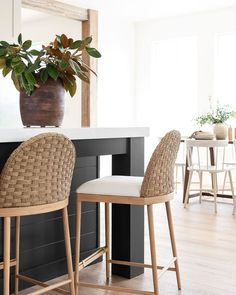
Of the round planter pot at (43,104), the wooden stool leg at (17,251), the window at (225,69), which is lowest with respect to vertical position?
the wooden stool leg at (17,251)

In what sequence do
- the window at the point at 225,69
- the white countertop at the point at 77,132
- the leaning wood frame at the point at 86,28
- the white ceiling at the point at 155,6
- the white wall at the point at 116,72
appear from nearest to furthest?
the white countertop at the point at 77,132 → the leaning wood frame at the point at 86,28 → the white ceiling at the point at 155,6 → the window at the point at 225,69 → the white wall at the point at 116,72

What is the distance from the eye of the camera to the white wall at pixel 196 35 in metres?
7.44

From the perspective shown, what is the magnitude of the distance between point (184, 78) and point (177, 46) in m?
0.54

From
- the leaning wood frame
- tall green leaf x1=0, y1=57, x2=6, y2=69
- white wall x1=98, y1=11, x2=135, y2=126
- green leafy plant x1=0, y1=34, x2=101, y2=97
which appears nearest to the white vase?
the leaning wood frame

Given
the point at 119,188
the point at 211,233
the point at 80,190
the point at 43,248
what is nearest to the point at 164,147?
the point at 119,188

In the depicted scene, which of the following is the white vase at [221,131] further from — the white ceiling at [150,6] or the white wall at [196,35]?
the white ceiling at [150,6]

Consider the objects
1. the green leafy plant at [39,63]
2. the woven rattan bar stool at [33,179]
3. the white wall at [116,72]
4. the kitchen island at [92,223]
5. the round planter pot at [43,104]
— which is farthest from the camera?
the white wall at [116,72]

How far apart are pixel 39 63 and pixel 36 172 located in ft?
2.13

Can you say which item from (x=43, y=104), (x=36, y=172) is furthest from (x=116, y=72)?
(x=36, y=172)

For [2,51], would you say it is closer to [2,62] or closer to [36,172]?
[2,62]

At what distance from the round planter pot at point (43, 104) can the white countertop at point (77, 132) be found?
0.48 ft

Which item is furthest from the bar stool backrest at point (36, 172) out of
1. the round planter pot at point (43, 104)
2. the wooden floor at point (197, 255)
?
the wooden floor at point (197, 255)

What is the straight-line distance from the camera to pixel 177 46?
800 cm

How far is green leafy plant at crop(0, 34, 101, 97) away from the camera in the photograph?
2.42m
